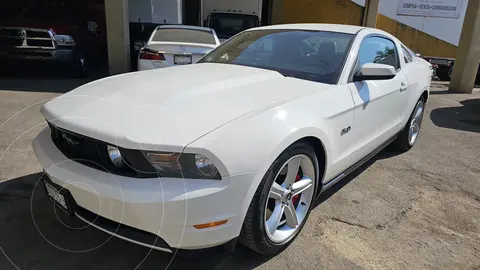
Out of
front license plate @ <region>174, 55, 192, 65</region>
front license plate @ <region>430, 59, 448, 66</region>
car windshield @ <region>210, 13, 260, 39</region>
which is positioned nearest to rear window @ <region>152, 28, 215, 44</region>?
front license plate @ <region>174, 55, 192, 65</region>

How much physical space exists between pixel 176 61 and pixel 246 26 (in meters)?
5.57

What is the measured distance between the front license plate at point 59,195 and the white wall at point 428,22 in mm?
14093

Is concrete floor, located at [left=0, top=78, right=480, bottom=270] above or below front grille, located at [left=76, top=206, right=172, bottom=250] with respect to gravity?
below

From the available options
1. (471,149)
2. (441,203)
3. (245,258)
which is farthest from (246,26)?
(245,258)

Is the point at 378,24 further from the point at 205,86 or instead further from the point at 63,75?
the point at 205,86

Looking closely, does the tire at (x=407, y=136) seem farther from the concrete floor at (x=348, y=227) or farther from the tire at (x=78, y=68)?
the tire at (x=78, y=68)

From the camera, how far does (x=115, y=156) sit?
2.10 m

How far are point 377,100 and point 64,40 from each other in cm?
754

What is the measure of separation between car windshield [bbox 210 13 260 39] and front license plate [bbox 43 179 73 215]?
394 inches

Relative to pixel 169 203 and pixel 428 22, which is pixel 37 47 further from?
pixel 428 22

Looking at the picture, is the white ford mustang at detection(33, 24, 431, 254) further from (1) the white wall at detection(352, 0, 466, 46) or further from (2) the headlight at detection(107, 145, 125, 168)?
(1) the white wall at detection(352, 0, 466, 46)

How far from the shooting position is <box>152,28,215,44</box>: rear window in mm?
7441

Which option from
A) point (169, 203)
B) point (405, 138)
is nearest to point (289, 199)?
point (169, 203)

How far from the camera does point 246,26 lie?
11.8 m
